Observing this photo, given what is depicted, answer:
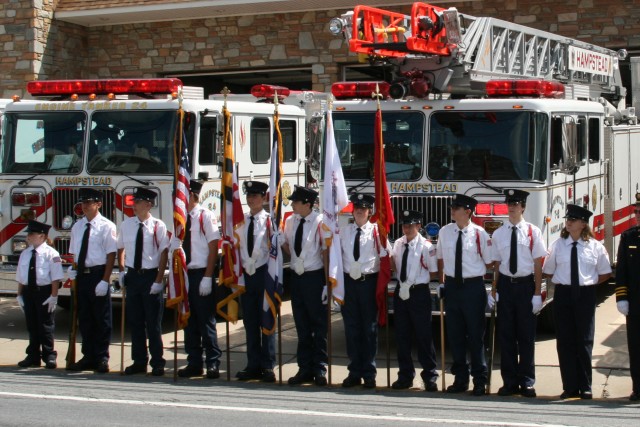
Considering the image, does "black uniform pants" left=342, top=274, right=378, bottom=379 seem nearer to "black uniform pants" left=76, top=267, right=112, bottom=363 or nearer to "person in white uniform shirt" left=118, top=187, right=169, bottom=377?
"person in white uniform shirt" left=118, top=187, right=169, bottom=377

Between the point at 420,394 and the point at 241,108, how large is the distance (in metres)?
4.71

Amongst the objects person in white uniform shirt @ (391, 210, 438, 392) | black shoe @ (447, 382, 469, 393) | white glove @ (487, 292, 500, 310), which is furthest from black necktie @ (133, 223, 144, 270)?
white glove @ (487, 292, 500, 310)

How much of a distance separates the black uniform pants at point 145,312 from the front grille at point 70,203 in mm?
1820

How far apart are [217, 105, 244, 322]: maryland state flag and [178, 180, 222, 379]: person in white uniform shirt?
0.11 metres

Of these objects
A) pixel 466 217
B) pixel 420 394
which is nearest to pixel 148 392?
pixel 420 394

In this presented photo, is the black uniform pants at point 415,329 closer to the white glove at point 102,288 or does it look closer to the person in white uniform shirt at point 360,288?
the person in white uniform shirt at point 360,288

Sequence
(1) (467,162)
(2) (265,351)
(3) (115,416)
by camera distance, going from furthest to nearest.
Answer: (1) (467,162) → (2) (265,351) → (3) (115,416)

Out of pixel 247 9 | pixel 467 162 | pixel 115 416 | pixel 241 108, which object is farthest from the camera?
pixel 247 9

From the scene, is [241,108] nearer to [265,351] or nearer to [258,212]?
[258,212]

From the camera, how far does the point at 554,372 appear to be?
9.56 metres

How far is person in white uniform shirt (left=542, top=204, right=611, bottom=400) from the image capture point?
842cm

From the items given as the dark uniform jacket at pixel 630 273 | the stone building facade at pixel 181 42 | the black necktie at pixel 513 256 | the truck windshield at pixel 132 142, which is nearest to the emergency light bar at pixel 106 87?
the truck windshield at pixel 132 142

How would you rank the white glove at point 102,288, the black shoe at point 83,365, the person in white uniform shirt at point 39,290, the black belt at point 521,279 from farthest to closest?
the person in white uniform shirt at point 39,290 < the black shoe at point 83,365 < the white glove at point 102,288 < the black belt at point 521,279

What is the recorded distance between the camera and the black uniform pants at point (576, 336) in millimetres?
8422
